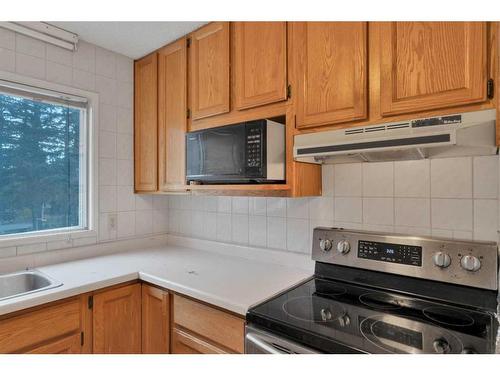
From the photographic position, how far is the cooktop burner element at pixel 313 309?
108 cm

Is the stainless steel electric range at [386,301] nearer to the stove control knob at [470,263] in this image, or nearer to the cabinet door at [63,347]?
the stove control knob at [470,263]

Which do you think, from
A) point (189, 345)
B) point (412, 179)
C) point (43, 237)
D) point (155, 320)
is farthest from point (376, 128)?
point (43, 237)

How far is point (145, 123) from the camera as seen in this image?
2.17 metres

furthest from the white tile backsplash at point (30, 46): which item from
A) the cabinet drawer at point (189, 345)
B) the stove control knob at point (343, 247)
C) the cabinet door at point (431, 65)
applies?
the stove control knob at point (343, 247)

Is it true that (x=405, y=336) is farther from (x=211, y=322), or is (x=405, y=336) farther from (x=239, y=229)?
(x=239, y=229)

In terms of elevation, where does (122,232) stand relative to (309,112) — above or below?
below

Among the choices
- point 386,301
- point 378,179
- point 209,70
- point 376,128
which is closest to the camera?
point 376,128

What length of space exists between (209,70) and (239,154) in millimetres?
578

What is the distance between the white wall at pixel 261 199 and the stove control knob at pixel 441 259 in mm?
138

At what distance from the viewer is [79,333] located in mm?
1441

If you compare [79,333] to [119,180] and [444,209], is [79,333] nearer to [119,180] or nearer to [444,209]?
[119,180]

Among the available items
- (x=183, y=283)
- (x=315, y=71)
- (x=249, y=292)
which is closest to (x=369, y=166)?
(x=315, y=71)

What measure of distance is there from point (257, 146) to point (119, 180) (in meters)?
1.25

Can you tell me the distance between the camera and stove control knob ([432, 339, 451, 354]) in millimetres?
872
